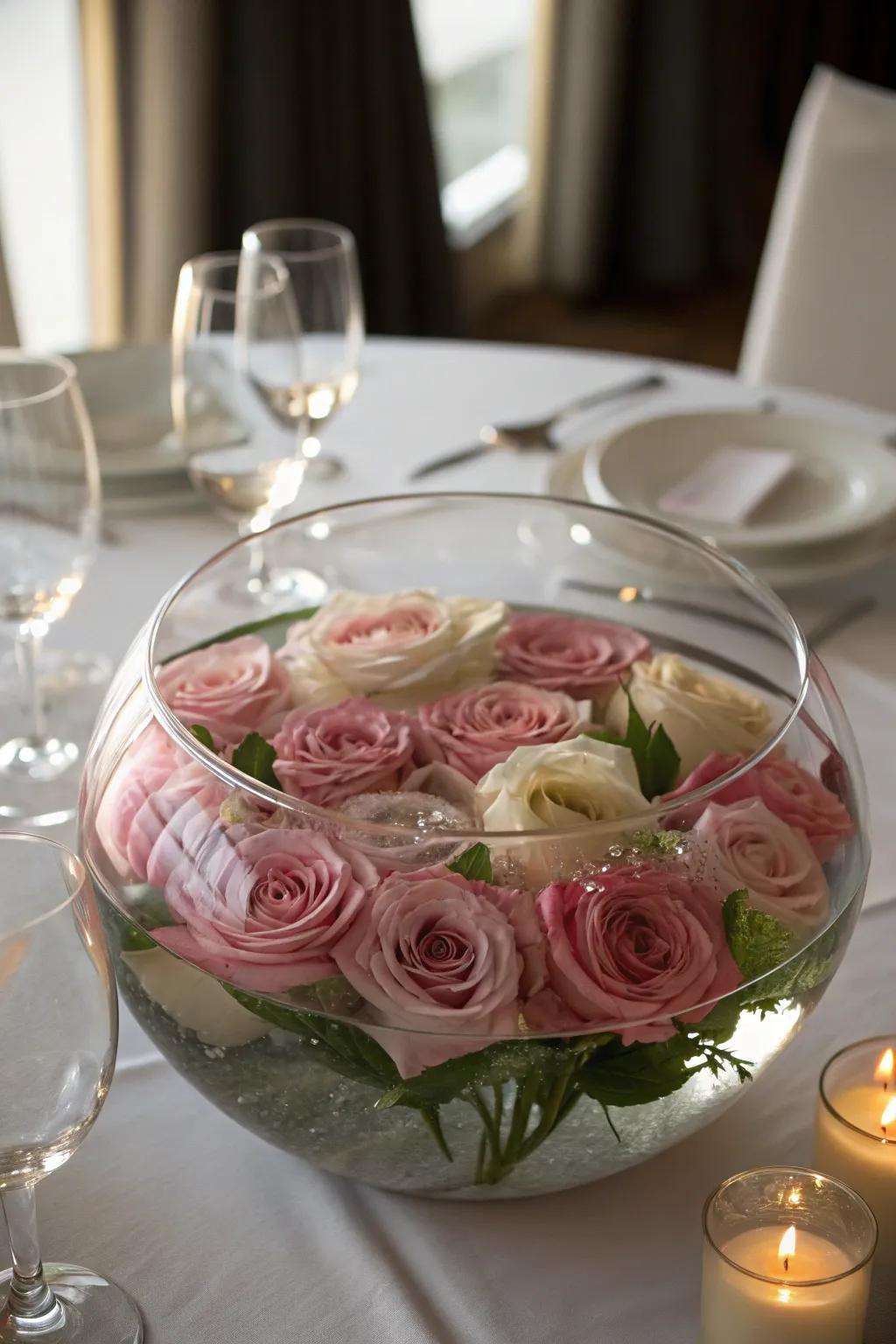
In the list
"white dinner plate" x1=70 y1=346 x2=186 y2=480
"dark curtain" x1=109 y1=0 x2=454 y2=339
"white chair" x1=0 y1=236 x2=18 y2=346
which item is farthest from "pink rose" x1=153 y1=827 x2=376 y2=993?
"dark curtain" x1=109 y1=0 x2=454 y2=339

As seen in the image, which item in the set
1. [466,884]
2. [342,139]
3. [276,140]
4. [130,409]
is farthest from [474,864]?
[342,139]

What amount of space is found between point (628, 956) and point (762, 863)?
0.24 ft

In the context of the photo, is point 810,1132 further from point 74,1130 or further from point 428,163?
point 428,163

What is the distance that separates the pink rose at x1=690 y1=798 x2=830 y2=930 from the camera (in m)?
0.53

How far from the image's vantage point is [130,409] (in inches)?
49.4

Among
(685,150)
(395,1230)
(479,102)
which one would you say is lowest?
(685,150)

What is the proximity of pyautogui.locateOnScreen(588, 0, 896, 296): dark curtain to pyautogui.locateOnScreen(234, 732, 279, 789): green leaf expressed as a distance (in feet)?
12.3

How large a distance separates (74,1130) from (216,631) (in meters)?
0.32

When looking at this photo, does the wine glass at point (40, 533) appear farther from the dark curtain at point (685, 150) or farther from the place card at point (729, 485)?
the dark curtain at point (685, 150)

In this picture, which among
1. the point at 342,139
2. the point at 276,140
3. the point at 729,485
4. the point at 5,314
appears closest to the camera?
the point at 729,485

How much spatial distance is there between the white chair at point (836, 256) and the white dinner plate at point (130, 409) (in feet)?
2.43

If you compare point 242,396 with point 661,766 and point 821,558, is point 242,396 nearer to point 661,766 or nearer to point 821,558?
point 821,558

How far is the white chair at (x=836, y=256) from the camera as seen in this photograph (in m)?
1.66

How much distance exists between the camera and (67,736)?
3.06 ft
